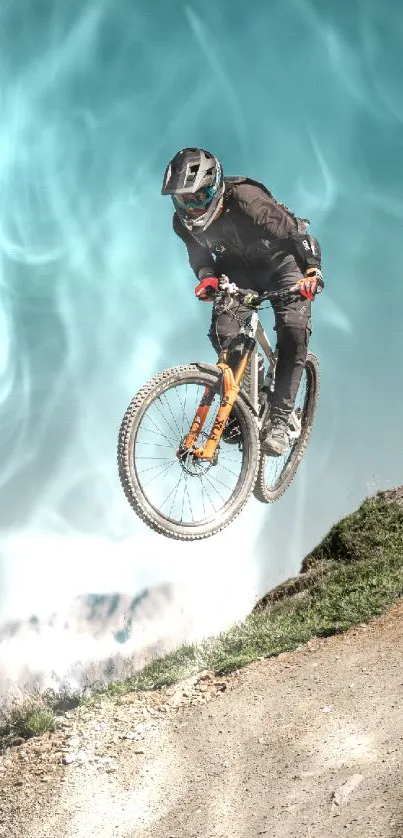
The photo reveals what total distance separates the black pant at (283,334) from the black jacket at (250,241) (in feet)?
0.71

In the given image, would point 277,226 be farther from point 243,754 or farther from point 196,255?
point 243,754

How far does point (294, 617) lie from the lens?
12961mm

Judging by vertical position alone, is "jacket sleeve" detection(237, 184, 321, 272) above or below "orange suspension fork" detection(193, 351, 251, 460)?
above

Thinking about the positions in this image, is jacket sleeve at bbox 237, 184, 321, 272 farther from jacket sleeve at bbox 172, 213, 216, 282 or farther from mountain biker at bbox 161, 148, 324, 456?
jacket sleeve at bbox 172, 213, 216, 282

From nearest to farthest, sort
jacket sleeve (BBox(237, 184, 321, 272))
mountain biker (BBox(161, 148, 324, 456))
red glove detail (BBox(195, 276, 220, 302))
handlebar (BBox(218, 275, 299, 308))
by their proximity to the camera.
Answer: mountain biker (BBox(161, 148, 324, 456))
jacket sleeve (BBox(237, 184, 321, 272))
handlebar (BBox(218, 275, 299, 308))
red glove detail (BBox(195, 276, 220, 302))

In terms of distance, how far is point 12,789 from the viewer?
10156mm

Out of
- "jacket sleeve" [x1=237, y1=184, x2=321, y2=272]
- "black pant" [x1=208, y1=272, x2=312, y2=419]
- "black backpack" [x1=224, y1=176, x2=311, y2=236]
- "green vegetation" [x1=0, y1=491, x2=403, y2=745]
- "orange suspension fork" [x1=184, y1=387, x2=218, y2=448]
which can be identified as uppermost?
"black backpack" [x1=224, y1=176, x2=311, y2=236]

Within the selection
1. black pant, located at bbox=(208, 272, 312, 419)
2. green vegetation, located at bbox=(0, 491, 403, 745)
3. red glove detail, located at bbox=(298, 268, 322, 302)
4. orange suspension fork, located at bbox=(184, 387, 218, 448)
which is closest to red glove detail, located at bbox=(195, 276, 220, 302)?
black pant, located at bbox=(208, 272, 312, 419)

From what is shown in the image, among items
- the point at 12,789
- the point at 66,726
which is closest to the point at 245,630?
the point at 66,726

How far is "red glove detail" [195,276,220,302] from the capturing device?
11.5m

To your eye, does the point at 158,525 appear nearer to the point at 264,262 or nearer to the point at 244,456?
the point at 244,456

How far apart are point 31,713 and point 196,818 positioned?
12.6ft

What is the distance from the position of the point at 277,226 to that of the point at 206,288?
1261mm

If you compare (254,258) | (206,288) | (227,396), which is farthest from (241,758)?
(254,258)
